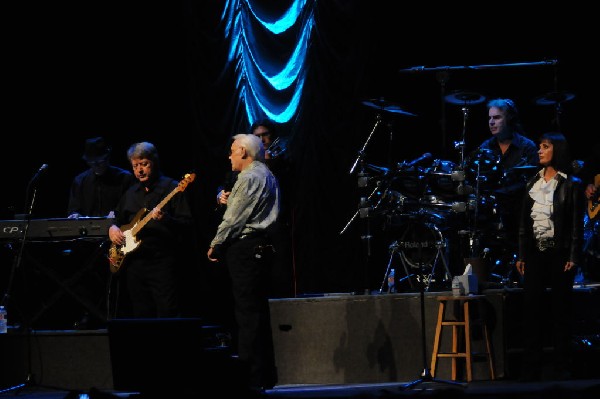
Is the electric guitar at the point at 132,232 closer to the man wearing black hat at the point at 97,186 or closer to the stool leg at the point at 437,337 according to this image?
the man wearing black hat at the point at 97,186

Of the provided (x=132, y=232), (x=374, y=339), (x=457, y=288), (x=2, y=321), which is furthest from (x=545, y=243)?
(x=2, y=321)

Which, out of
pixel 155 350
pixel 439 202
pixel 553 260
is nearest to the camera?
pixel 155 350

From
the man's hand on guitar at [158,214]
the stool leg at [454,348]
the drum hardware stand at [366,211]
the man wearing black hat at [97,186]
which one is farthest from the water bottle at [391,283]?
the man wearing black hat at [97,186]

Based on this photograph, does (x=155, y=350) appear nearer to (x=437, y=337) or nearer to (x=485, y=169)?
(x=437, y=337)

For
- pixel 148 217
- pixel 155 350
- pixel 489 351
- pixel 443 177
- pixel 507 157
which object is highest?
pixel 507 157

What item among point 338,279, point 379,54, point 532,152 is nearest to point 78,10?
point 379,54

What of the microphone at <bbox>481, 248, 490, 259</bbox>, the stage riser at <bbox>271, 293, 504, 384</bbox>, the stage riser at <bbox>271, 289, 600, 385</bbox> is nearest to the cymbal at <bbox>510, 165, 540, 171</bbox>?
the microphone at <bbox>481, 248, 490, 259</bbox>

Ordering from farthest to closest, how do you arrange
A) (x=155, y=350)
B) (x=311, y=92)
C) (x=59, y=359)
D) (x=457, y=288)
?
(x=311, y=92) → (x=59, y=359) → (x=457, y=288) → (x=155, y=350)

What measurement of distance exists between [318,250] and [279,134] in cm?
131

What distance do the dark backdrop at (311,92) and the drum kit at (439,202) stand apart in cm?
50

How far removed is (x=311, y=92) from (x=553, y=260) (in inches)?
129

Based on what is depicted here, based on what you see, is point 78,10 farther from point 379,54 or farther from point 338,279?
point 338,279

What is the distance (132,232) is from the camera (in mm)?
7301

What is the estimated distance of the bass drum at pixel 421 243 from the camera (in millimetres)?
8414
